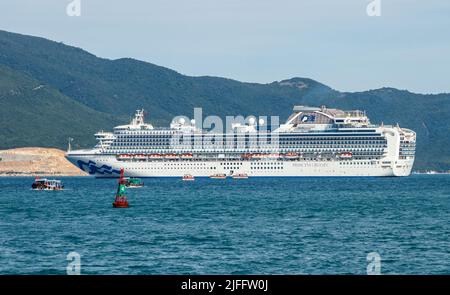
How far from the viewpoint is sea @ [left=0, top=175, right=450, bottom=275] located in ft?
133

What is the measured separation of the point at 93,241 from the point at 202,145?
447 ft

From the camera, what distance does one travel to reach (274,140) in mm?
190125

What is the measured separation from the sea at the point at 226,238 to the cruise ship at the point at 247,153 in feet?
317

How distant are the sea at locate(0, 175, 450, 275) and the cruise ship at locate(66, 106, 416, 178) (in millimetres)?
96563

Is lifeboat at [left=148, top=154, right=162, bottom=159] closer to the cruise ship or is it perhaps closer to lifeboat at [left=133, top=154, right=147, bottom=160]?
the cruise ship

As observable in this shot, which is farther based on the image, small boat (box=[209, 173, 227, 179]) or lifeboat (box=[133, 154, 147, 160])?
lifeboat (box=[133, 154, 147, 160])

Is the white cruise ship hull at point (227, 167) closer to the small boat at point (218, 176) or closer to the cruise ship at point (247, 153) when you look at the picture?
the cruise ship at point (247, 153)

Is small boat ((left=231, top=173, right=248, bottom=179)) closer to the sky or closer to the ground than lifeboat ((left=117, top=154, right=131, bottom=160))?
closer to the ground

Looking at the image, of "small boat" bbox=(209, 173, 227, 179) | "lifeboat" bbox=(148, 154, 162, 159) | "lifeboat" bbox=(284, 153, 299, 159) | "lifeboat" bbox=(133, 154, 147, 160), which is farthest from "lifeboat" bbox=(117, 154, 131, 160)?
"lifeboat" bbox=(284, 153, 299, 159)

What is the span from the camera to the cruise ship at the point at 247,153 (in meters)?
186

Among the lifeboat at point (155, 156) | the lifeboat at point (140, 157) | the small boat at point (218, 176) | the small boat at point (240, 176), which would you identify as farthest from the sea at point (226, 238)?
the lifeboat at point (155, 156)
